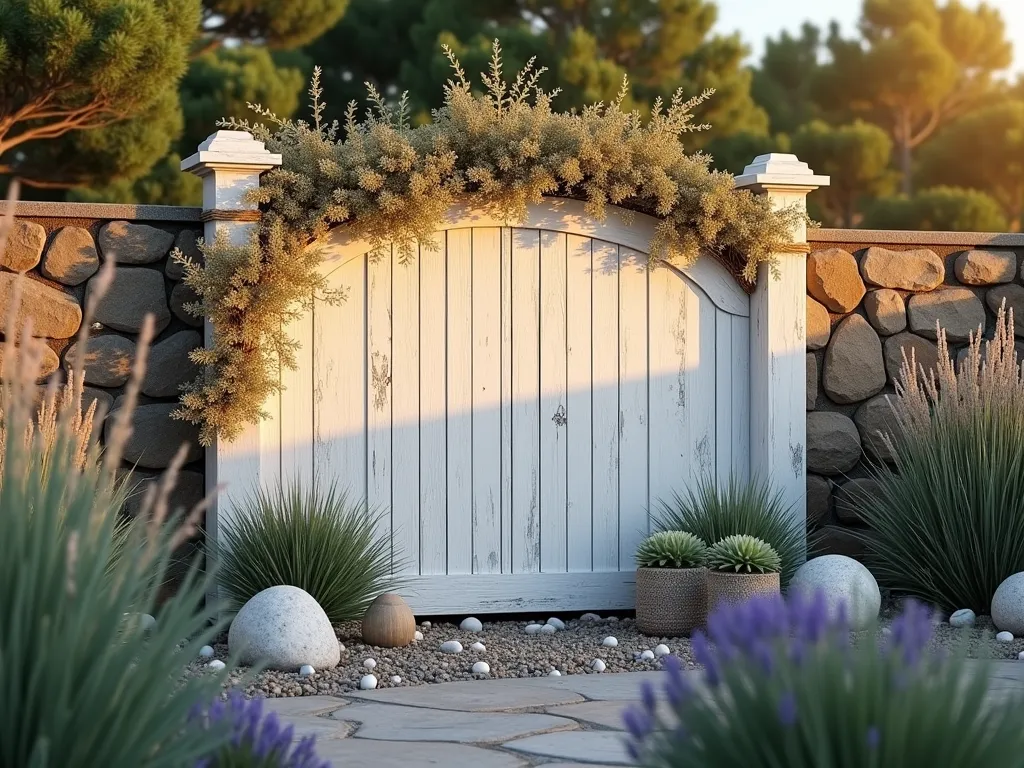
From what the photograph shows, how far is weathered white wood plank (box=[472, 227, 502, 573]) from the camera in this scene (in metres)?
5.51

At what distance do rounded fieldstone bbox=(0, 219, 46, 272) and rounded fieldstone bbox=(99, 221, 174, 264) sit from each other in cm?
24

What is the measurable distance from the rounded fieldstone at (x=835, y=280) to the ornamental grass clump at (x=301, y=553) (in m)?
2.34

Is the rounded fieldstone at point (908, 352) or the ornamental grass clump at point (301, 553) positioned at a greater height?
the rounded fieldstone at point (908, 352)

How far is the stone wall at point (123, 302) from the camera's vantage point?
17.0ft

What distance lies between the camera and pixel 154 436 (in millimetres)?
5258

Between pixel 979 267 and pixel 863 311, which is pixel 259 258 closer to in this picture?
pixel 863 311

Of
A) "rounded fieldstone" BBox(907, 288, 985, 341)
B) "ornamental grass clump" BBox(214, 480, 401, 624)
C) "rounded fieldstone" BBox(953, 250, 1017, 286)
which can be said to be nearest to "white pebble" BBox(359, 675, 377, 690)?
"ornamental grass clump" BBox(214, 480, 401, 624)

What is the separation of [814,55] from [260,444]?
1800 cm

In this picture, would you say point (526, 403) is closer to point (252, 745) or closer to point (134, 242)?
point (134, 242)

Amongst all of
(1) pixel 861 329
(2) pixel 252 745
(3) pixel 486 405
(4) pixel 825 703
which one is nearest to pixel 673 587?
(3) pixel 486 405

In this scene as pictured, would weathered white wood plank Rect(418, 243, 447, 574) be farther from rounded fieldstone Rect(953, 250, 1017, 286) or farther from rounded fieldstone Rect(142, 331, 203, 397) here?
rounded fieldstone Rect(953, 250, 1017, 286)

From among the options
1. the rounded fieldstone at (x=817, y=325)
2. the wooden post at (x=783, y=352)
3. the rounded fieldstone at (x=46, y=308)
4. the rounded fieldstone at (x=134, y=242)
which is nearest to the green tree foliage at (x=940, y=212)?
the rounded fieldstone at (x=817, y=325)

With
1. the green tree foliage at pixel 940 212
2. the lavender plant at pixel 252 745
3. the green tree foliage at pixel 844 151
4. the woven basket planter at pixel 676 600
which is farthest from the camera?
the green tree foliage at pixel 844 151

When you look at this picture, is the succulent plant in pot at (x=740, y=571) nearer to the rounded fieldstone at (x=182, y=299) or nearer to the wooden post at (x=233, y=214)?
the wooden post at (x=233, y=214)
